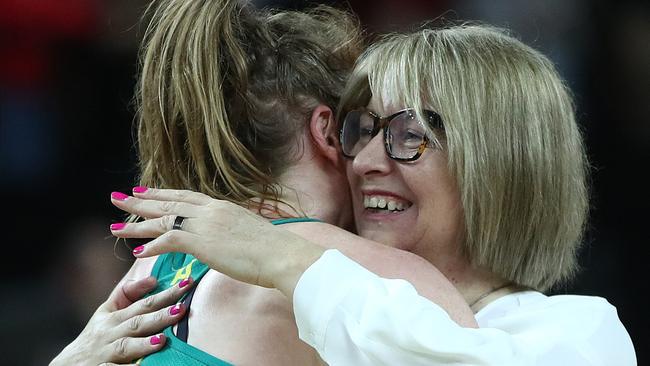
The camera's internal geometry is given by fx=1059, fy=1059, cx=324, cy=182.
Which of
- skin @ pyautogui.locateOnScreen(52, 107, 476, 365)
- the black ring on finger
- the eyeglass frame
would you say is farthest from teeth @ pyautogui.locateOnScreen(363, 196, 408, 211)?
the black ring on finger

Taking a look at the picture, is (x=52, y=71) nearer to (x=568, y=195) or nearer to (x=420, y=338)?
(x=568, y=195)

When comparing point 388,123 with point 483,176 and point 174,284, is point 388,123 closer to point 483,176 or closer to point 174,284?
point 483,176

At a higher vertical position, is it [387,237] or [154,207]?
[154,207]

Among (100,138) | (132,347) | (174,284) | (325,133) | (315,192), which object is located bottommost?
(100,138)

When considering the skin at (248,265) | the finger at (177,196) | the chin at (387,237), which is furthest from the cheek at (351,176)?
the finger at (177,196)

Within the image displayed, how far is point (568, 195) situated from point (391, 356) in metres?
0.98

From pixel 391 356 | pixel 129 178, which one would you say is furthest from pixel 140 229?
pixel 129 178

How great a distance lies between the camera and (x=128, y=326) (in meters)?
2.47

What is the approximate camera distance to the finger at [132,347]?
2.32m

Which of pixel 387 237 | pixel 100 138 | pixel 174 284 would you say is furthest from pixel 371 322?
pixel 100 138

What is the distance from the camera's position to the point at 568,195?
2898 mm

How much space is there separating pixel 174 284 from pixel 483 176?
840mm

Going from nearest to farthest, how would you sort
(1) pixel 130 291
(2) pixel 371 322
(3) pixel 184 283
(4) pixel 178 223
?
(2) pixel 371 322
(4) pixel 178 223
(3) pixel 184 283
(1) pixel 130 291

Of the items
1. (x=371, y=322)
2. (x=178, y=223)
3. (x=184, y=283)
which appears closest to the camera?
(x=371, y=322)
